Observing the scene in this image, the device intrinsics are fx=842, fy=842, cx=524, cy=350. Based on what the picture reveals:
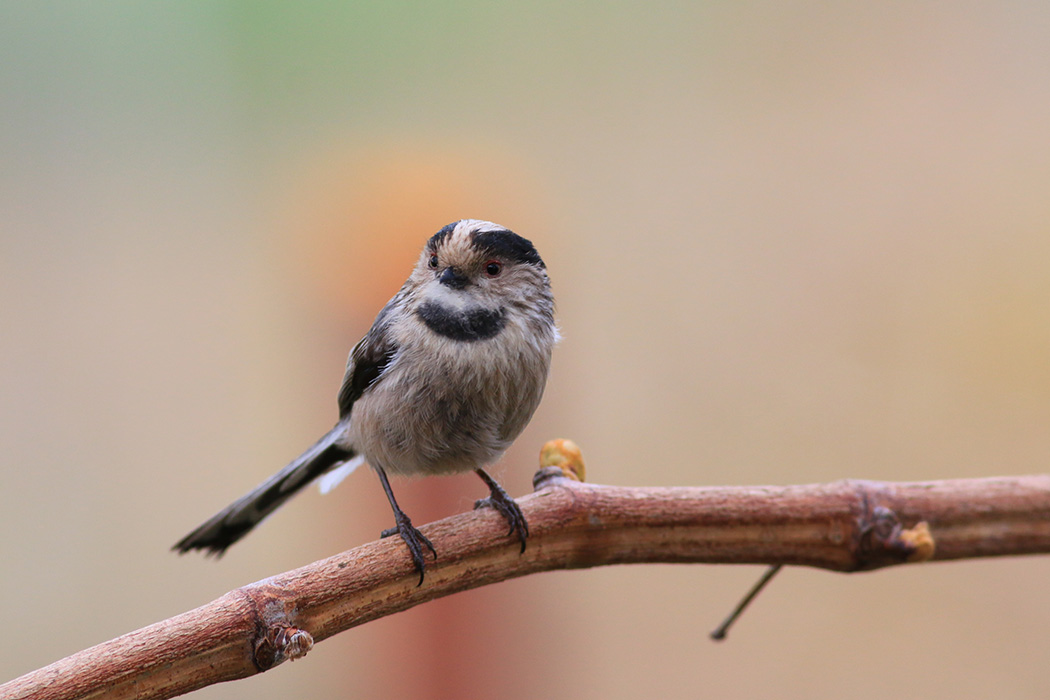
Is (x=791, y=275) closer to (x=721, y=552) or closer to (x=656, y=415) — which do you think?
(x=656, y=415)

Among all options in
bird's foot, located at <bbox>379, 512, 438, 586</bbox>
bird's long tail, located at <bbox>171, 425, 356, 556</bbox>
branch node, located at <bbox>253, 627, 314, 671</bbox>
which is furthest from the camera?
bird's long tail, located at <bbox>171, 425, 356, 556</bbox>

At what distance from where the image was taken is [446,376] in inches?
38.2

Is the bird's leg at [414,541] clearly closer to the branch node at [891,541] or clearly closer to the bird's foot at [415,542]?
the bird's foot at [415,542]

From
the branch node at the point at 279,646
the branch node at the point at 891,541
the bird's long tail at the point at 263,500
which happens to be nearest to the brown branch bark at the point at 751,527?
the branch node at the point at 891,541

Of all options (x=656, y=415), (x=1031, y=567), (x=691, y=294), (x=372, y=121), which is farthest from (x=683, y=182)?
Result: (x=1031, y=567)

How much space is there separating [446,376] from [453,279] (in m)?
0.17

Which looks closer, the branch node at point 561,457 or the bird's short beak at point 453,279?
the bird's short beak at point 453,279

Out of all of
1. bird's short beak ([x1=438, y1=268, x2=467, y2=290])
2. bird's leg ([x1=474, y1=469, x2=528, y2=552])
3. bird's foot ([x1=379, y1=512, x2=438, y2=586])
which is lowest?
bird's leg ([x1=474, y1=469, x2=528, y2=552])

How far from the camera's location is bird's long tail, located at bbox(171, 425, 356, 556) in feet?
3.34

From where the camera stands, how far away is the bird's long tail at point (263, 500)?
3.34ft

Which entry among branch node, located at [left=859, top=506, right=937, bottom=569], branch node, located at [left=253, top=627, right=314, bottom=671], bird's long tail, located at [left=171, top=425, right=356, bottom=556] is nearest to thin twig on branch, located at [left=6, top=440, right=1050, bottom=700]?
branch node, located at [left=859, top=506, right=937, bottom=569]

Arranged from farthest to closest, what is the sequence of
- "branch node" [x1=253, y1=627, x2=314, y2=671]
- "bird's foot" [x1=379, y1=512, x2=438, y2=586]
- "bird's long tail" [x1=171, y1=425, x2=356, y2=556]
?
1. "bird's long tail" [x1=171, y1=425, x2=356, y2=556]
2. "bird's foot" [x1=379, y1=512, x2=438, y2=586]
3. "branch node" [x1=253, y1=627, x2=314, y2=671]

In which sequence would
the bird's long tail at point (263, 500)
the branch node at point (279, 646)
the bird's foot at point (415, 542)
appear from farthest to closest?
the bird's long tail at point (263, 500) → the bird's foot at point (415, 542) → the branch node at point (279, 646)

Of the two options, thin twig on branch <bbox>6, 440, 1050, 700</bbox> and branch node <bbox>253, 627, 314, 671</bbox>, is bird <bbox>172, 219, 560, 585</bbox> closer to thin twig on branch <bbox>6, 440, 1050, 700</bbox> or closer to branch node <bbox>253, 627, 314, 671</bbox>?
thin twig on branch <bbox>6, 440, 1050, 700</bbox>
